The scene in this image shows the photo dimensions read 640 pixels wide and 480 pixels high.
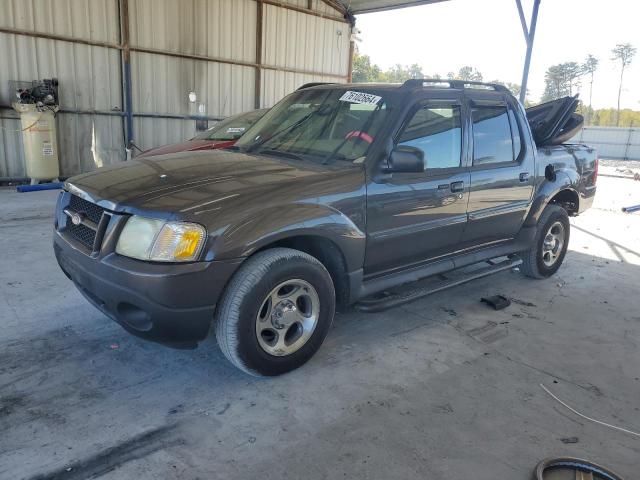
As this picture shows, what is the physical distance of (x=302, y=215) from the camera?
9.77 ft

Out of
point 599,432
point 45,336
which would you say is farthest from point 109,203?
Result: point 599,432

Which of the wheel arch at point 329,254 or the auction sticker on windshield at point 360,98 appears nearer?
the wheel arch at point 329,254

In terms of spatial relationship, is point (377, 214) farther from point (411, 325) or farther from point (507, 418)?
point (507, 418)

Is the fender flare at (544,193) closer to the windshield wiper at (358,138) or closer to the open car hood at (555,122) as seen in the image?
the open car hood at (555,122)

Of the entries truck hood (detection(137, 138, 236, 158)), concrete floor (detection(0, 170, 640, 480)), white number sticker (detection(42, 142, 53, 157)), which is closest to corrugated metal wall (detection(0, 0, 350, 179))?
white number sticker (detection(42, 142, 53, 157))

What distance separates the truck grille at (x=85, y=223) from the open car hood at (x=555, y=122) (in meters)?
4.20

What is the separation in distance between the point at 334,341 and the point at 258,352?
0.89 meters

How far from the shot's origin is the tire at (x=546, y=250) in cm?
511

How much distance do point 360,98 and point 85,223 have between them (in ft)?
6.90

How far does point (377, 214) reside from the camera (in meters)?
3.39

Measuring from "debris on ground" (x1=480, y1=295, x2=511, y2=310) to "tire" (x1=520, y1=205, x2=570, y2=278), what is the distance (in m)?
0.76

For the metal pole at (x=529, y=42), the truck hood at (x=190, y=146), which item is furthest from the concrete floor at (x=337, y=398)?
the metal pole at (x=529, y=42)

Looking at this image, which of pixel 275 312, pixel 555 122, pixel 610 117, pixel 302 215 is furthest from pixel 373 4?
pixel 610 117

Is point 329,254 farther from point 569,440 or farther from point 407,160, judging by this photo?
point 569,440
